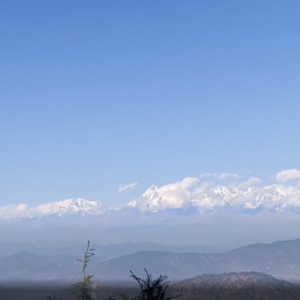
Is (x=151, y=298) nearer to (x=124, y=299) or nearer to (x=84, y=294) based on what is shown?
(x=124, y=299)

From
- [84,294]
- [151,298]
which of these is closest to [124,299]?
[84,294]

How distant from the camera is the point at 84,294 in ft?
137

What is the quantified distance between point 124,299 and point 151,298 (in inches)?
268

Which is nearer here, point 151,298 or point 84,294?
point 151,298

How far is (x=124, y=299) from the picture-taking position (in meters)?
39.7

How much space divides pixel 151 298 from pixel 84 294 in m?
9.74

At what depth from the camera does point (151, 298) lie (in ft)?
109

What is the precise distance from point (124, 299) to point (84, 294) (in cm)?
352

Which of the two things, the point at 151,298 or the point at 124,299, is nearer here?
the point at 151,298
